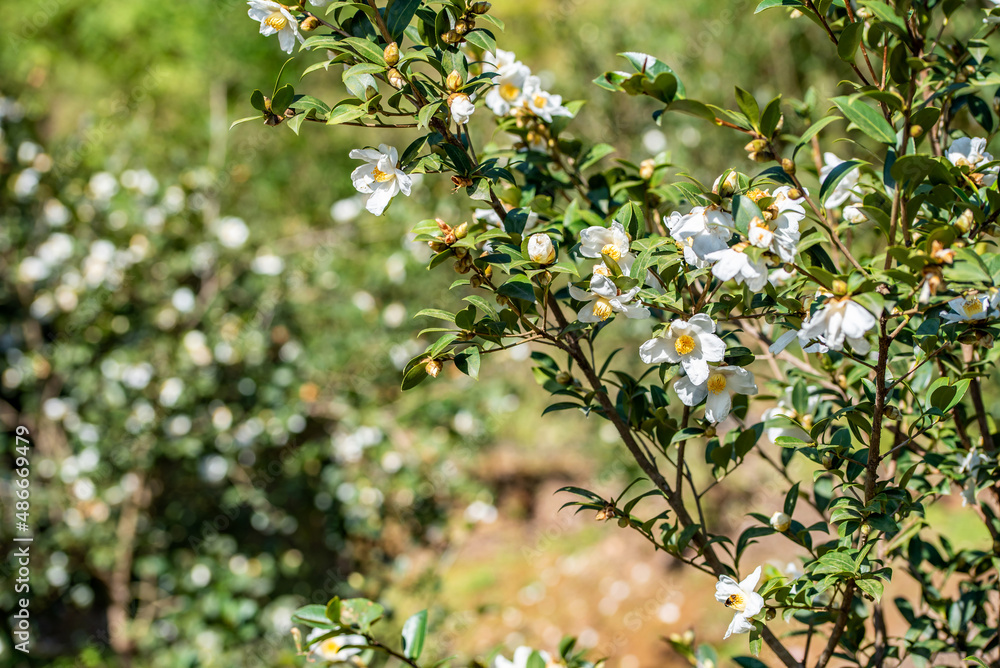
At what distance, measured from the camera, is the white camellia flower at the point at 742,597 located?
A: 0.77 metres

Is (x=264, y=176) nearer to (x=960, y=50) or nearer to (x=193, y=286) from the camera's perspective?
(x=193, y=286)

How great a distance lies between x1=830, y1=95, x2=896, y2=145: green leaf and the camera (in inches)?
26.9

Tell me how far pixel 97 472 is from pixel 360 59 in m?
2.14

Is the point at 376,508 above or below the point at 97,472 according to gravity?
above

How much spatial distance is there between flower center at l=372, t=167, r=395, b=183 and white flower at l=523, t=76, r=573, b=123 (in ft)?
0.95

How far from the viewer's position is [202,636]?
7.34 feet

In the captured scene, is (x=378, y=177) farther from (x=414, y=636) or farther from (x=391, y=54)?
(x=414, y=636)

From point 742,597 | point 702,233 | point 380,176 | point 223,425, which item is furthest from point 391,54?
point 223,425

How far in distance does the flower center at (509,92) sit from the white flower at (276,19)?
0.29 metres

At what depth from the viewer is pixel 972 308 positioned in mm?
708

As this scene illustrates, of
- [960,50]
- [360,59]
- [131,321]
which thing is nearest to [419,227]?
[360,59]

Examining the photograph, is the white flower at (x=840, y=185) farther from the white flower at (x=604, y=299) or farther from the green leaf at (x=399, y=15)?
the green leaf at (x=399, y=15)

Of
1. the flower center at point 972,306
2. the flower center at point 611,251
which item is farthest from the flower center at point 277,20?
the flower center at point 972,306

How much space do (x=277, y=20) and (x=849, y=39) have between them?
0.59 metres
